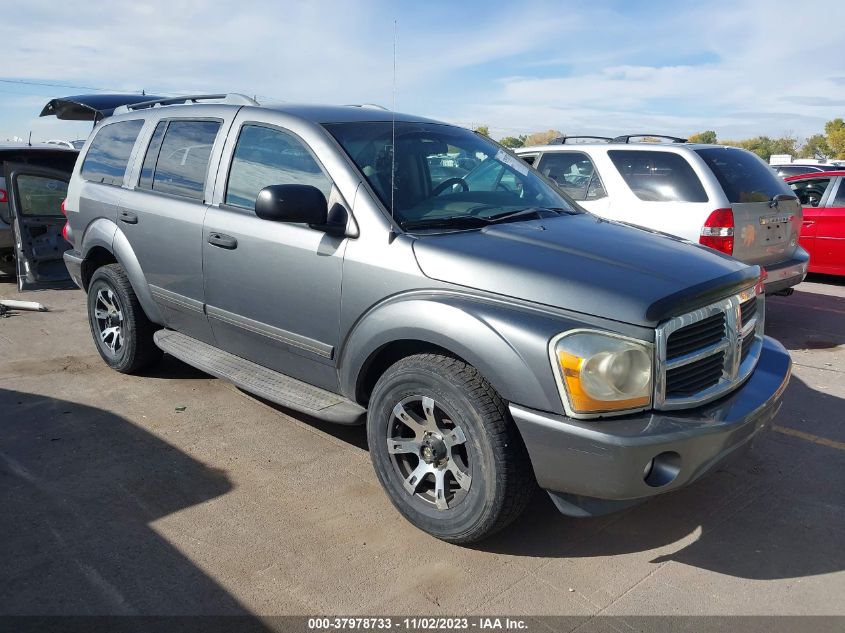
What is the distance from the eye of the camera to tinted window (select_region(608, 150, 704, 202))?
6.29 m

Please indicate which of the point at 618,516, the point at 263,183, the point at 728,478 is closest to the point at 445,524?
the point at 618,516

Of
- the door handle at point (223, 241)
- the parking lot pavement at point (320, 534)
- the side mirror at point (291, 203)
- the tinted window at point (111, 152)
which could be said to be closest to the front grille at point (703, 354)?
the parking lot pavement at point (320, 534)

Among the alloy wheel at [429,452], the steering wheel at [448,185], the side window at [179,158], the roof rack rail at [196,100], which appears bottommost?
the alloy wheel at [429,452]

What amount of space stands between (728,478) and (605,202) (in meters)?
3.64

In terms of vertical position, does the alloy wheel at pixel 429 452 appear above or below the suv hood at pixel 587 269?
below

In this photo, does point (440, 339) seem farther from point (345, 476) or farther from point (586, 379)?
point (345, 476)

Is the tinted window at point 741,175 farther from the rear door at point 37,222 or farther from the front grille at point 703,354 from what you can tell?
the rear door at point 37,222

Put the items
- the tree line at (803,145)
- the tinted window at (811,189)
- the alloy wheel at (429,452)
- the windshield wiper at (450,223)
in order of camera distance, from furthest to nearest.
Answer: the tree line at (803,145) < the tinted window at (811,189) < the windshield wiper at (450,223) < the alloy wheel at (429,452)

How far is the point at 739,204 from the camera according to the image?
6.13 metres

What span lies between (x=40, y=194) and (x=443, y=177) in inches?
241

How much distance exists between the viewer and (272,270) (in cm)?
374

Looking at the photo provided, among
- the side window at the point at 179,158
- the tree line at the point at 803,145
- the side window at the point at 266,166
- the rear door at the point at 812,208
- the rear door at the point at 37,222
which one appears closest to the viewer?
the side window at the point at 266,166

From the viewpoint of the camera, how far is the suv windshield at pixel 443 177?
352 centimetres

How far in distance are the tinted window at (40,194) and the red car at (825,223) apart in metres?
9.52
